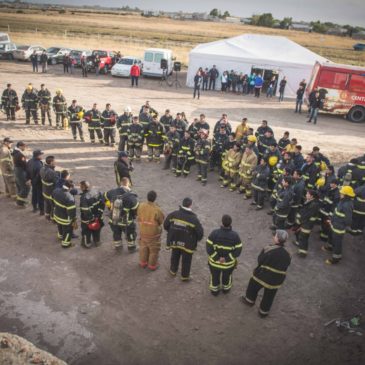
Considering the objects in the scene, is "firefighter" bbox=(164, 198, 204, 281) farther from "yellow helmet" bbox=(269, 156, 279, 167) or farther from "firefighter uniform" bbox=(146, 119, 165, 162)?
Result: "firefighter uniform" bbox=(146, 119, 165, 162)

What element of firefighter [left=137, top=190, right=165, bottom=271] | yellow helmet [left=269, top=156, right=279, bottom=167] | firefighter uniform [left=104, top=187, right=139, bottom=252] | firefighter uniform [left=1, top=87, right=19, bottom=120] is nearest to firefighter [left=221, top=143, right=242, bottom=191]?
yellow helmet [left=269, top=156, right=279, bottom=167]

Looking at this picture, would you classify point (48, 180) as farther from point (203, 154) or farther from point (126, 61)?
point (126, 61)

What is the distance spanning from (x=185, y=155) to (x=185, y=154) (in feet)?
0.12

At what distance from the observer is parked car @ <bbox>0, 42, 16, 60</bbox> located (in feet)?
102

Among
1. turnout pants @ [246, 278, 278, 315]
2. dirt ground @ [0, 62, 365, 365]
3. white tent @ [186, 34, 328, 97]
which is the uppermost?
white tent @ [186, 34, 328, 97]

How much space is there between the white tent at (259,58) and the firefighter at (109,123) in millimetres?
14616

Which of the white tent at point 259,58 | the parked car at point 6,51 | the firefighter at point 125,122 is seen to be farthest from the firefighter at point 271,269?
the parked car at point 6,51

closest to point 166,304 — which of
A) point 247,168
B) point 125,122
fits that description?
point 247,168

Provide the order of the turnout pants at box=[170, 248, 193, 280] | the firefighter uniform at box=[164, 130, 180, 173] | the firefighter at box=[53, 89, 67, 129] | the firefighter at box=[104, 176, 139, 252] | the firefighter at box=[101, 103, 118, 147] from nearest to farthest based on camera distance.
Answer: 1. the turnout pants at box=[170, 248, 193, 280]
2. the firefighter at box=[104, 176, 139, 252]
3. the firefighter uniform at box=[164, 130, 180, 173]
4. the firefighter at box=[101, 103, 118, 147]
5. the firefighter at box=[53, 89, 67, 129]

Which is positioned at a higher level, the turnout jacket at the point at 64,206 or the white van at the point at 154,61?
the white van at the point at 154,61

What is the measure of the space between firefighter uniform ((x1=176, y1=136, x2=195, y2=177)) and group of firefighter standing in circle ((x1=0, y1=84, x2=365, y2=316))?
32mm

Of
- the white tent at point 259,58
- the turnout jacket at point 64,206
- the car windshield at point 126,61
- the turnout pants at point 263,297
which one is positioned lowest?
the turnout pants at point 263,297

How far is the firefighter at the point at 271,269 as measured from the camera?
225 inches

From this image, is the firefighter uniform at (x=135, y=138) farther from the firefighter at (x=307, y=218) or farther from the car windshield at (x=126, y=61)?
the car windshield at (x=126, y=61)
